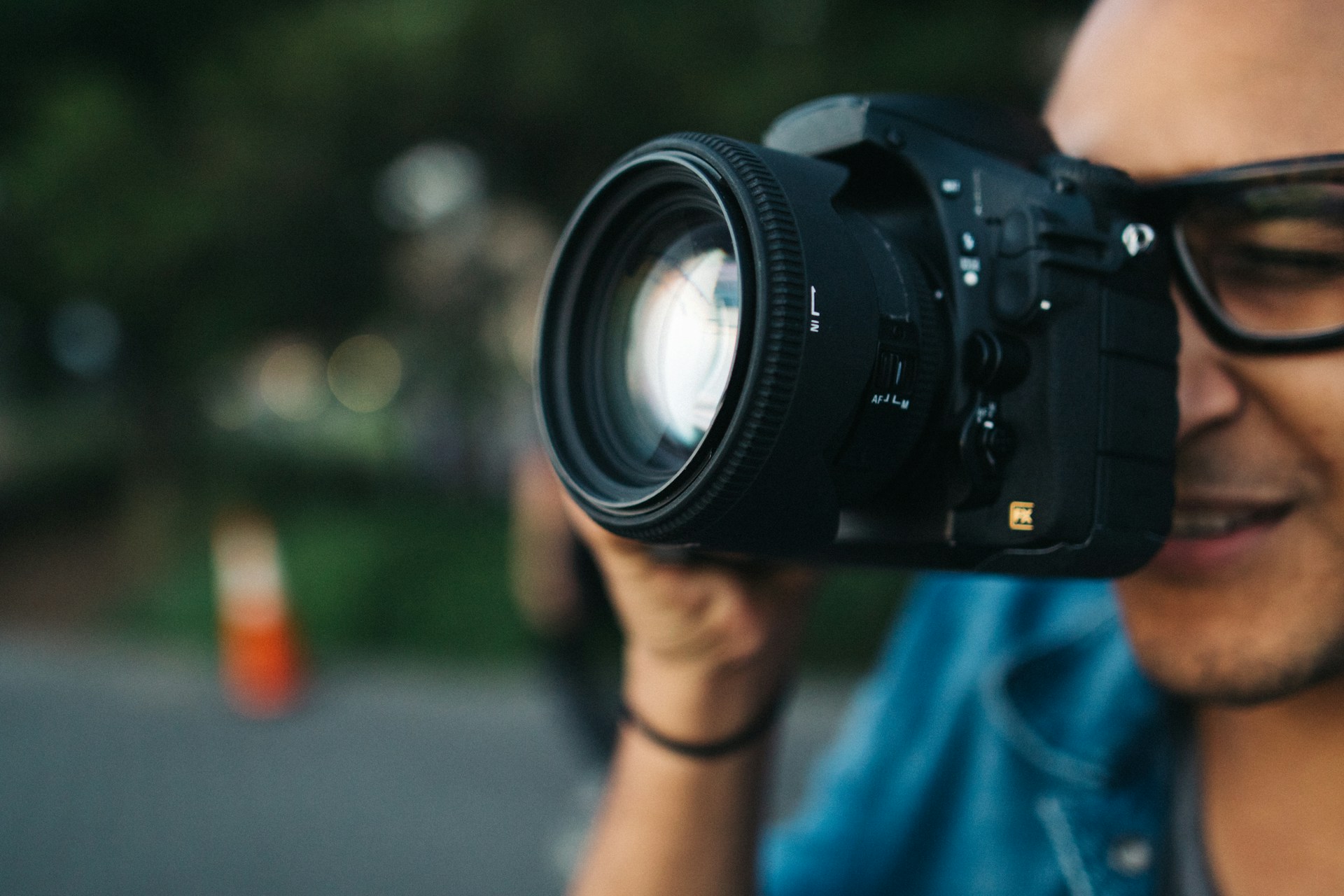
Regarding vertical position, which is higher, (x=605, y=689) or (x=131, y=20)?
(x=131, y=20)

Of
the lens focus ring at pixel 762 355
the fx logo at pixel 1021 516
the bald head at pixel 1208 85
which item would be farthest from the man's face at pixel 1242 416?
the lens focus ring at pixel 762 355

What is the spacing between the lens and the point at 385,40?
20.9 ft

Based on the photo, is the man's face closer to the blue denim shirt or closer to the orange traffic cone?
the blue denim shirt

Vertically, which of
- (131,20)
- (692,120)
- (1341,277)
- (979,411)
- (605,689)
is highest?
(131,20)

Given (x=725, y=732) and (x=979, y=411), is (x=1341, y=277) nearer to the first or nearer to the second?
(x=979, y=411)

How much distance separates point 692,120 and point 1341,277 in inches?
192

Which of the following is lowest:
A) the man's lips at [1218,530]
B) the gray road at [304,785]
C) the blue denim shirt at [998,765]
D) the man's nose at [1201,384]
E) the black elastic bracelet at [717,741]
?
the gray road at [304,785]

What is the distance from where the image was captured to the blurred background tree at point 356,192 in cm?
558

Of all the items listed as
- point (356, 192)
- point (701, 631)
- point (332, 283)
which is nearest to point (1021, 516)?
point (701, 631)

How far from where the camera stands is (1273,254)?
1.06 meters

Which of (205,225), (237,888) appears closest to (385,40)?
(205,225)

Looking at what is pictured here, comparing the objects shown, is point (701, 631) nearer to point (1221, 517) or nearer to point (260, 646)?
point (1221, 517)

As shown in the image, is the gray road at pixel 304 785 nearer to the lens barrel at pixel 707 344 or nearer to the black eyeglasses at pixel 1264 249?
the lens barrel at pixel 707 344

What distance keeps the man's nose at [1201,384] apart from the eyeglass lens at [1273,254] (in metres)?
0.04
